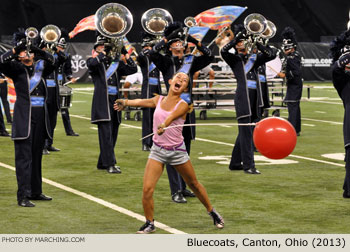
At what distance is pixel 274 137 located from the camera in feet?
26.8

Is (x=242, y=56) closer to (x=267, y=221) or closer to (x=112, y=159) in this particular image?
(x=112, y=159)

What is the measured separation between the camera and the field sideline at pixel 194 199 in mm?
8844

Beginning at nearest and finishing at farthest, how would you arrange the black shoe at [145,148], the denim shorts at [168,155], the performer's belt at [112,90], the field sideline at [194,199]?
1. the denim shorts at [168,155]
2. the field sideline at [194,199]
3. the performer's belt at [112,90]
4. the black shoe at [145,148]

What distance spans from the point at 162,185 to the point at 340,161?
3.72 metres

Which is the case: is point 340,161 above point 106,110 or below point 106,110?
below

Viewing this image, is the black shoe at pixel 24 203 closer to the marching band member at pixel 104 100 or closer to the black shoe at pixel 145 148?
the marching band member at pixel 104 100

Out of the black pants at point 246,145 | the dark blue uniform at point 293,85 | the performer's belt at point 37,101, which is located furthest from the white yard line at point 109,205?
the dark blue uniform at point 293,85

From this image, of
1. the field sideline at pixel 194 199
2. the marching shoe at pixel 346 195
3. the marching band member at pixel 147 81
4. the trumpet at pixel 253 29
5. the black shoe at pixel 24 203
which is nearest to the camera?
the field sideline at pixel 194 199

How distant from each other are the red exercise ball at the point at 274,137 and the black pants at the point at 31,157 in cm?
289

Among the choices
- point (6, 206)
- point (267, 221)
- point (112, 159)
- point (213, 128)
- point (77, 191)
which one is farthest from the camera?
point (213, 128)

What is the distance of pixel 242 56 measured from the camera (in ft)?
42.1

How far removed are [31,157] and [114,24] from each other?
3.45 m

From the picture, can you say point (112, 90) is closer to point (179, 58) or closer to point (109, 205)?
point (179, 58)

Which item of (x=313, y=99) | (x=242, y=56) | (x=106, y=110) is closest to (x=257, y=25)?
(x=242, y=56)
